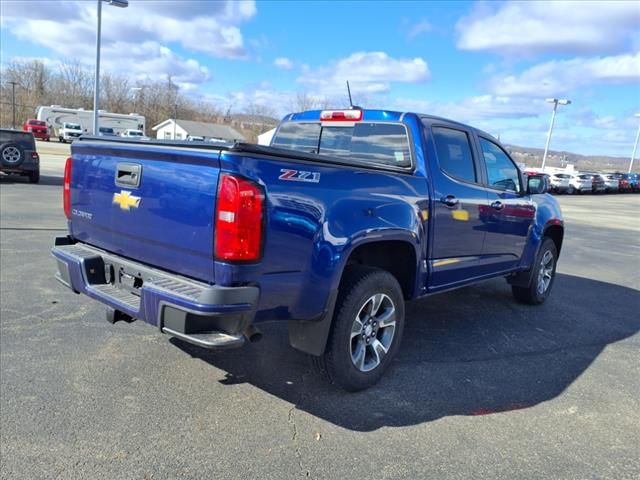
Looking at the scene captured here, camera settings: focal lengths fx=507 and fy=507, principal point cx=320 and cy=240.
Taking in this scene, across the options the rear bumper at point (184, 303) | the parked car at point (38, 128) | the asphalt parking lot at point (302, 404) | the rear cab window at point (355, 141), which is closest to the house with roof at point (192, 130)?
the parked car at point (38, 128)

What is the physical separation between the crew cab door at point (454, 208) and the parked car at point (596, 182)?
40.2m

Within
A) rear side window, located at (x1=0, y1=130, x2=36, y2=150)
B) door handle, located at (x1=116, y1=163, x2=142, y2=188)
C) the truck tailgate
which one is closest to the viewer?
the truck tailgate

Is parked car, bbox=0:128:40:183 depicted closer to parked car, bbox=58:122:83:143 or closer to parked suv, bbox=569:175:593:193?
parked suv, bbox=569:175:593:193

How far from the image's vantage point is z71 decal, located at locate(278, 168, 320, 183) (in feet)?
9.19

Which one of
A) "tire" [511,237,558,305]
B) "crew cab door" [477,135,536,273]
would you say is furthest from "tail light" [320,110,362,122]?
"tire" [511,237,558,305]

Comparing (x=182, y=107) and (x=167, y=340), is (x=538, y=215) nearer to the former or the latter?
(x=167, y=340)

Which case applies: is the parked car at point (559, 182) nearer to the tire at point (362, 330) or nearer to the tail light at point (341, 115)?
the tail light at point (341, 115)

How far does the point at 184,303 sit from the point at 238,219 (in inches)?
21.0

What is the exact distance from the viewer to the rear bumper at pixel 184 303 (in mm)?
2656

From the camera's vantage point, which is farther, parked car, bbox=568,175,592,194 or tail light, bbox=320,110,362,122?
parked car, bbox=568,175,592,194

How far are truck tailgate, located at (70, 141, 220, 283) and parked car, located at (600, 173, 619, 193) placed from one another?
48.6m

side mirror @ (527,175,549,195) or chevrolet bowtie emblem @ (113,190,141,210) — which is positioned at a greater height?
side mirror @ (527,175,549,195)

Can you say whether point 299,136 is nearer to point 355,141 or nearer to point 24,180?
point 355,141

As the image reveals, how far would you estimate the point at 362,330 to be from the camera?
3.61 m
